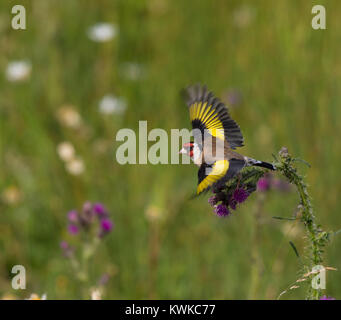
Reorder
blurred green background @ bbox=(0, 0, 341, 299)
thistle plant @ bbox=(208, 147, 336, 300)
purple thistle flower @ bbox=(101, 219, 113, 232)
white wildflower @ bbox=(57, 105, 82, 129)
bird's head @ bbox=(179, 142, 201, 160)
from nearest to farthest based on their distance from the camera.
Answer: thistle plant @ bbox=(208, 147, 336, 300) < bird's head @ bbox=(179, 142, 201, 160) < purple thistle flower @ bbox=(101, 219, 113, 232) < blurred green background @ bbox=(0, 0, 341, 299) < white wildflower @ bbox=(57, 105, 82, 129)

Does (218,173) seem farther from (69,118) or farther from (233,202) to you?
(69,118)

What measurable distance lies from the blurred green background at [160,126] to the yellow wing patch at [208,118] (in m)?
0.68

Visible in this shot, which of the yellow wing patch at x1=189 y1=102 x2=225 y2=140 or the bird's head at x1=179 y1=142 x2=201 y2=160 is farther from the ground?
the yellow wing patch at x1=189 y1=102 x2=225 y2=140

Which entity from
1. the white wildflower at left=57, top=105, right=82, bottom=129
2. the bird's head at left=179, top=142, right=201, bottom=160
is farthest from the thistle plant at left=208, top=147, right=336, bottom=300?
the white wildflower at left=57, top=105, right=82, bottom=129

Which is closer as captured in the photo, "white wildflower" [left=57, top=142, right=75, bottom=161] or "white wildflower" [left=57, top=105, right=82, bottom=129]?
"white wildflower" [left=57, top=142, right=75, bottom=161]

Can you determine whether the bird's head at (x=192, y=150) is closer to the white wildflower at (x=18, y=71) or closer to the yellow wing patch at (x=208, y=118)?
the yellow wing patch at (x=208, y=118)

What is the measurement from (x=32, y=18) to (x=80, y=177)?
4.55ft

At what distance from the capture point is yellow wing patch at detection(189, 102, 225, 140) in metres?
1.42

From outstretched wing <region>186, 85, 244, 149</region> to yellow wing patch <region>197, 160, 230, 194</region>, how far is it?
160 mm

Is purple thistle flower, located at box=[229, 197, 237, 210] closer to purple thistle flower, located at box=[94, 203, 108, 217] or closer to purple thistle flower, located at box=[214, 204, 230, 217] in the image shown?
purple thistle flower, located at box=[214, 204, 230, 217]

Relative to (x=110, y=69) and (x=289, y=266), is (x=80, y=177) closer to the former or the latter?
(x=110, y=69)

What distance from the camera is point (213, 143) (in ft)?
4.38

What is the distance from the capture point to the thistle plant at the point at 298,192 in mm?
1104
